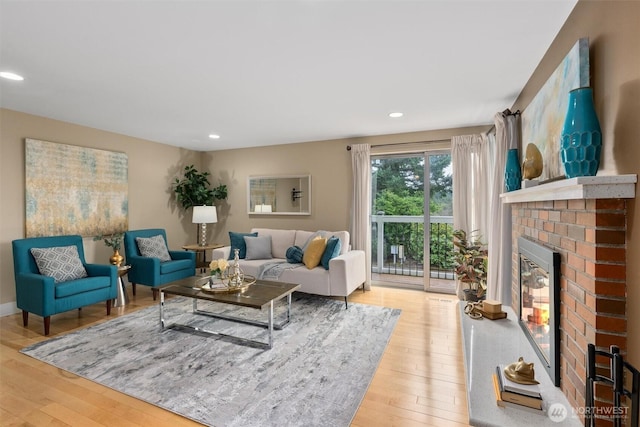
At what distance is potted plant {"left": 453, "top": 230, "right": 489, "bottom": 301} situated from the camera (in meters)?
3.69

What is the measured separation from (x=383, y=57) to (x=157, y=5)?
1.48 m

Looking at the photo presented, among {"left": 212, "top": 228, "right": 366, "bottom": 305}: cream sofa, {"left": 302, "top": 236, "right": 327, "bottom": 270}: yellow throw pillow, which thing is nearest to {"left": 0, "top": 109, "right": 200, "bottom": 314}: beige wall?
{"left": 212, "top": 228, "right": 366, "bottom": 305}: cream sofa

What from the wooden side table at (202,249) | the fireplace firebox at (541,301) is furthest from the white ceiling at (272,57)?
the wooden side table at (202,249)

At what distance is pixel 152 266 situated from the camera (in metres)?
4.10

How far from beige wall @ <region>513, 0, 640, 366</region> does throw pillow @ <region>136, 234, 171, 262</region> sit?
4.84 m

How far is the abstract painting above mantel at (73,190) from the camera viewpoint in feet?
12.1

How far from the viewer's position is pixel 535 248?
6.29ft

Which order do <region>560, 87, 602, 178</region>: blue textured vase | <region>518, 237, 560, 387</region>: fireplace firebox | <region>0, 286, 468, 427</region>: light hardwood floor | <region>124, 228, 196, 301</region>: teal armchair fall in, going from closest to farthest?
<region>560, 87, 602, 178</region>: blue textured vase
<region>518, 237, 560, 387</region>: fireplace firebox
<region>0, 286, 468, 427</region>: light hardwood floor
<region>124, 228, 196, 301</region>: teal armchair

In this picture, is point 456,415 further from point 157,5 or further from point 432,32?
point 157,5

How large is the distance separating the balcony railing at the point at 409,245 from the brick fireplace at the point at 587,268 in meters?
2.93

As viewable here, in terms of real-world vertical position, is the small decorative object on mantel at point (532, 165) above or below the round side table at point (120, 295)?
above

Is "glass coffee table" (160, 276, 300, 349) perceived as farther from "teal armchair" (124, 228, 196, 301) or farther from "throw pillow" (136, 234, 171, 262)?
"throw pillow" (136, 234, 171, 262)

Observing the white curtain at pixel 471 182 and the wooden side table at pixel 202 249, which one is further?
the wooden side table at pixel 202 249

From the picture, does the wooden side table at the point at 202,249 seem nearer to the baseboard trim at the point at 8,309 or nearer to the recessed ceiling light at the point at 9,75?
the baseboard trim at the point at 8,309
